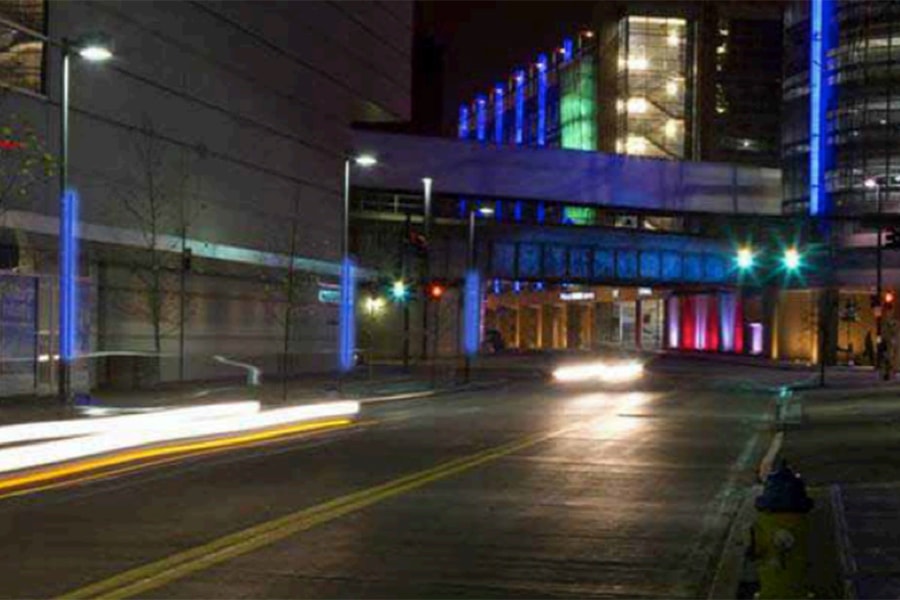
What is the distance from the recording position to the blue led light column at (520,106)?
151875mm

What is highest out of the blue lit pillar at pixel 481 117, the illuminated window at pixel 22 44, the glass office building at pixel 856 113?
the blue lit pillar at pixel 481 117

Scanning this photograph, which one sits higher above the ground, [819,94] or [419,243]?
[819,94]

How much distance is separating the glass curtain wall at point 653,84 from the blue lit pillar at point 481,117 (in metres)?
55.8

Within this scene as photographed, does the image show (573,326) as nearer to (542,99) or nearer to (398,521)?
(542,99)

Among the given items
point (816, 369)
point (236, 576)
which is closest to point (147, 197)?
point (236, 576)

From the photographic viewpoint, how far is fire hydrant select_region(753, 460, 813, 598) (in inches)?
304

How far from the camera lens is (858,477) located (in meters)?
15.8

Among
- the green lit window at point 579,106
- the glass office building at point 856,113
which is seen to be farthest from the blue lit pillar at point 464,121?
the glass office building at point 856,113

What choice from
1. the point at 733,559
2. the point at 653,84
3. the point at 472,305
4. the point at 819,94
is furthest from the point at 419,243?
the point at 653,84

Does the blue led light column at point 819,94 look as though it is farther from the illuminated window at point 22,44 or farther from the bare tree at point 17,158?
the bare tree at point 17,158

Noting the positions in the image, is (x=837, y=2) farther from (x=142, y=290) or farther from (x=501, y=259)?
(x=142, y=290)

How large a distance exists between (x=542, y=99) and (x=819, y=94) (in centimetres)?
5832

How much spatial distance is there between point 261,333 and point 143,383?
11.7m

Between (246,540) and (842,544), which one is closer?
(842,544)
